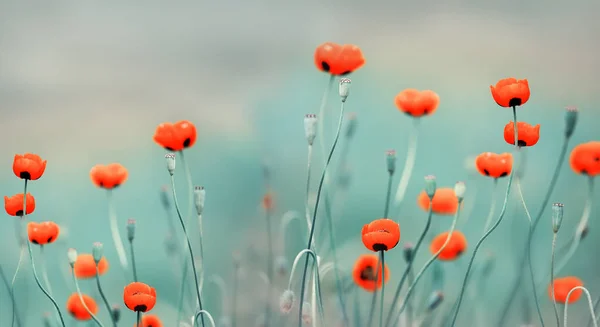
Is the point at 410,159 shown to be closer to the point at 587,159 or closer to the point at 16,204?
the point at 587,159

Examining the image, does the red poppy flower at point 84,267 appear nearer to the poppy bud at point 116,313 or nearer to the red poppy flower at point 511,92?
the poppy bud at point 116,313

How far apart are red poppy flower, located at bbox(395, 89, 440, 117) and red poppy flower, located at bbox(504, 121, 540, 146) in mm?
149

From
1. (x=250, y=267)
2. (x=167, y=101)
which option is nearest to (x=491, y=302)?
(x=250, y=267)

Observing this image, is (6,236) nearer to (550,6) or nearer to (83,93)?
(83,93)

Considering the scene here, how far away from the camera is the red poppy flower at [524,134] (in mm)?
1209

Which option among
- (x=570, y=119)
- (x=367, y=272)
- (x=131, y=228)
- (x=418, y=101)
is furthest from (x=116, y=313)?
(x=570, y=119)

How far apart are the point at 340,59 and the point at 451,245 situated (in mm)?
425

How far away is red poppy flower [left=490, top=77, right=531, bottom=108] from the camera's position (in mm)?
1159

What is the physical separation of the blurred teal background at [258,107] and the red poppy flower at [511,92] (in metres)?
0.31

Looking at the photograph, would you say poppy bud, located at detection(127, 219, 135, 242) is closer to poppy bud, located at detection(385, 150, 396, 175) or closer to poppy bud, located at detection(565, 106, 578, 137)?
poppy bud, located at detection(385, 150, 396, 175)

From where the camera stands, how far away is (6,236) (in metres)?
1.41

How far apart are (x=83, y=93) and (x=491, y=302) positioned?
3.12 ft

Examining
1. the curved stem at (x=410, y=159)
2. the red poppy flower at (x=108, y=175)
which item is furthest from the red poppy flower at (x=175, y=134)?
the curved stem at (x=410, y=159)

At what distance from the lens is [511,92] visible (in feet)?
3.81
